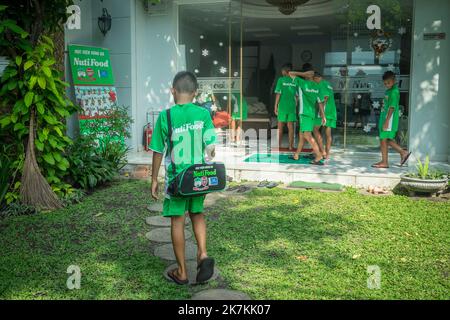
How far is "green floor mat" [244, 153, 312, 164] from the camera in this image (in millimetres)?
7703

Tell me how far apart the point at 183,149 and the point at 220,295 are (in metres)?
1.08

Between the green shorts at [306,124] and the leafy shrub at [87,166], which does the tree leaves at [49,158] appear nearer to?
the leafy shrub at [87,166]

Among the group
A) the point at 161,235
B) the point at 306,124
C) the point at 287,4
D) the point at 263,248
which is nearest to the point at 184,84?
the point at 263,248

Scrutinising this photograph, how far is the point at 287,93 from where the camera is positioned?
847 cm

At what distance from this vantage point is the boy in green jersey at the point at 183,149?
3.31 metres

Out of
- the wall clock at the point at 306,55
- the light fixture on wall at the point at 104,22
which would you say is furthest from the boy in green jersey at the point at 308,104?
the wall clock at the point at 306,55

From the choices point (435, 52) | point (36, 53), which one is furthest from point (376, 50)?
point (36, 53)

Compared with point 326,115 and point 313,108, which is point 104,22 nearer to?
point 313,108

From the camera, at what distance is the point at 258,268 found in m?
3.70

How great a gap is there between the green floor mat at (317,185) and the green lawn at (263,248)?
1.10 ft

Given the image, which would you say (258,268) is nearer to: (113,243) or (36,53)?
(113,243)

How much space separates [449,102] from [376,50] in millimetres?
1637

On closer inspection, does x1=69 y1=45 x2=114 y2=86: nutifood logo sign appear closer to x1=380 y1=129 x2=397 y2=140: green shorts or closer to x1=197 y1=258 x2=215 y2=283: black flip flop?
x1=380 y1=129 x2=397 y2=140: green shorts

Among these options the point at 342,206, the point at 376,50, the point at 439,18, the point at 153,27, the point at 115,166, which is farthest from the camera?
the point at 153,27
